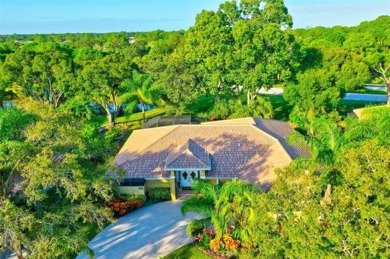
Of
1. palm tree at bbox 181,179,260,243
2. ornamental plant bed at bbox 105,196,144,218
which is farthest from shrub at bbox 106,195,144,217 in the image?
→ palm tree at bbox 181,179,260,243

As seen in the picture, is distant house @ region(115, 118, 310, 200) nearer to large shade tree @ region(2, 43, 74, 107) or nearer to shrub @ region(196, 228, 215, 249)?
shrub @ region(196, 228, 215, 249)

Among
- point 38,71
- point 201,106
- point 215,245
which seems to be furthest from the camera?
point 201,106

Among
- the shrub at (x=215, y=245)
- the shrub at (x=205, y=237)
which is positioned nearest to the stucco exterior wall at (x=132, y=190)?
the shrub at (x=205, y=237)

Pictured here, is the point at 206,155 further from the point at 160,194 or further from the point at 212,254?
the point at 212,254

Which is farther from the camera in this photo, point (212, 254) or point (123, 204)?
point (123, 204)

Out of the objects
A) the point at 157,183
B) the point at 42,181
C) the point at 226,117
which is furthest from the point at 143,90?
the point at 42,181

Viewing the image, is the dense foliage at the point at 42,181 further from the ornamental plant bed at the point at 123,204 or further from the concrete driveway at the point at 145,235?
the ornamental plant bed at the point at 123,204
